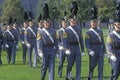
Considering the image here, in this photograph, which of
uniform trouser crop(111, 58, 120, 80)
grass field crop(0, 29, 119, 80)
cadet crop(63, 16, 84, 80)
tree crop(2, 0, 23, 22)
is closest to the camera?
uniform trouser crop(111, 58, 120, 80)

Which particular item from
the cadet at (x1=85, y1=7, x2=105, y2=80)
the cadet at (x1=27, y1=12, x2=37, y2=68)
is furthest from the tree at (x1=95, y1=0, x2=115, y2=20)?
the cadet at (x1=85, y1=7, x2=105, y2=80)

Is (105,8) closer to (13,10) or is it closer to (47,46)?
(13,10)

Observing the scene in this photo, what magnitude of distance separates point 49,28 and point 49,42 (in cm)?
37

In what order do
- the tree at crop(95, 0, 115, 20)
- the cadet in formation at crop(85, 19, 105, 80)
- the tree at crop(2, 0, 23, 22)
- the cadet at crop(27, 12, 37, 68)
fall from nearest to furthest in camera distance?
the cadet in formation at crop(85, 19, 105, 80) → the cadet at crop(27, 12, 37, 68) → the tree at crop(95, 0, 115, 20) → the tree at crop(2, 0, 23, 22)

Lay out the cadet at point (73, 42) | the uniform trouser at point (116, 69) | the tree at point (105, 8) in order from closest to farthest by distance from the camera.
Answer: the uniform trouser at point (116, 69), the cadet at point (73, 42), the tree at point (105, 8)

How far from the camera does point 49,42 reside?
13.6m

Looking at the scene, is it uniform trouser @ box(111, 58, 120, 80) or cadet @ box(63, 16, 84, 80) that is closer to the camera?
uniform trouser @ box(111, 58, 120, 80)

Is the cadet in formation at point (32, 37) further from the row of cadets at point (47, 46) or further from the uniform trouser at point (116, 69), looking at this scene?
the uniform trouser at point (116, 69)

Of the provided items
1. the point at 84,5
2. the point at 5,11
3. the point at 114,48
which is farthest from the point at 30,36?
the point at 5,11

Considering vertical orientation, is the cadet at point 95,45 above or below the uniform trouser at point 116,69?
above

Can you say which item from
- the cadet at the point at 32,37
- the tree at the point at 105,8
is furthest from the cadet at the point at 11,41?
the tree at the point at 105,8

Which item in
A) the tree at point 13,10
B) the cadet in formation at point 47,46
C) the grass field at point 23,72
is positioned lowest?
the grass field at point 23,72

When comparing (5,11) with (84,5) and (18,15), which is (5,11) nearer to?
(18,15)

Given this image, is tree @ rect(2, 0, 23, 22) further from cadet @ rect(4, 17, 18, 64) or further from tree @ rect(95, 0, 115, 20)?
cadet @ rect(4, 17, 18, 64)
